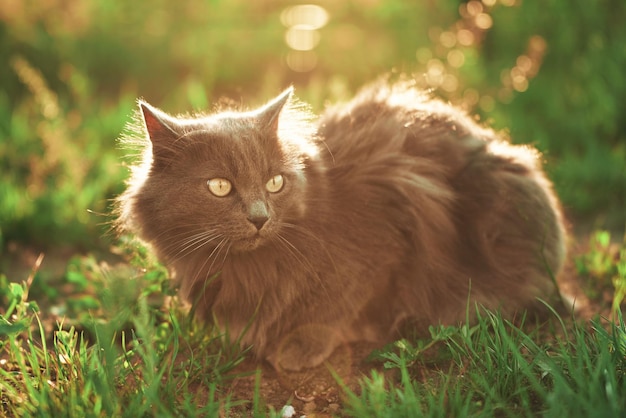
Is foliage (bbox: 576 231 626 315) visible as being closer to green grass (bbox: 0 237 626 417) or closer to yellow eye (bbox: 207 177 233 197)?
green grass (bbox: 0 237 626 417)

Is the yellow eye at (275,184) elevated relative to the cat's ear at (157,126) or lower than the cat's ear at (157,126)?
lower

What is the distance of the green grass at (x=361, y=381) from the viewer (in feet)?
5.96

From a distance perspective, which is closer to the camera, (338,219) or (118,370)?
(118,370)

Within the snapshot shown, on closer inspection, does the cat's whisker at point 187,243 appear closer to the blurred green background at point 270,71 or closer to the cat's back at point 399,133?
the blurred green background at point 270,71

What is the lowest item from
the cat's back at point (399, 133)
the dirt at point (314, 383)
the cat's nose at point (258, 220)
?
the dirt at point (314, 383)

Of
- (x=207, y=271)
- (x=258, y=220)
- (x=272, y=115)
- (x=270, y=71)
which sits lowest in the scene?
(x=207, y=271)

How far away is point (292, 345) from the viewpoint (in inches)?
96.4

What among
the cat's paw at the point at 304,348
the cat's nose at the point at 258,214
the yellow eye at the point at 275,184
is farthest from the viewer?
the cat's paw at the point at 304,348

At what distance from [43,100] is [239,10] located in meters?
3.65

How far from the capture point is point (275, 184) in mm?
2188

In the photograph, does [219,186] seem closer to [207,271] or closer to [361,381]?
[207,271]

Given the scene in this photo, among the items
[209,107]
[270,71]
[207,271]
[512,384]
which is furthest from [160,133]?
[270,71]

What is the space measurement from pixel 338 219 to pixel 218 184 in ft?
1.78

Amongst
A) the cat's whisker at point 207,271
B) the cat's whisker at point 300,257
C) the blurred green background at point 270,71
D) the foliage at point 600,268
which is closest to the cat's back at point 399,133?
the cat's whisker at point 300,257
